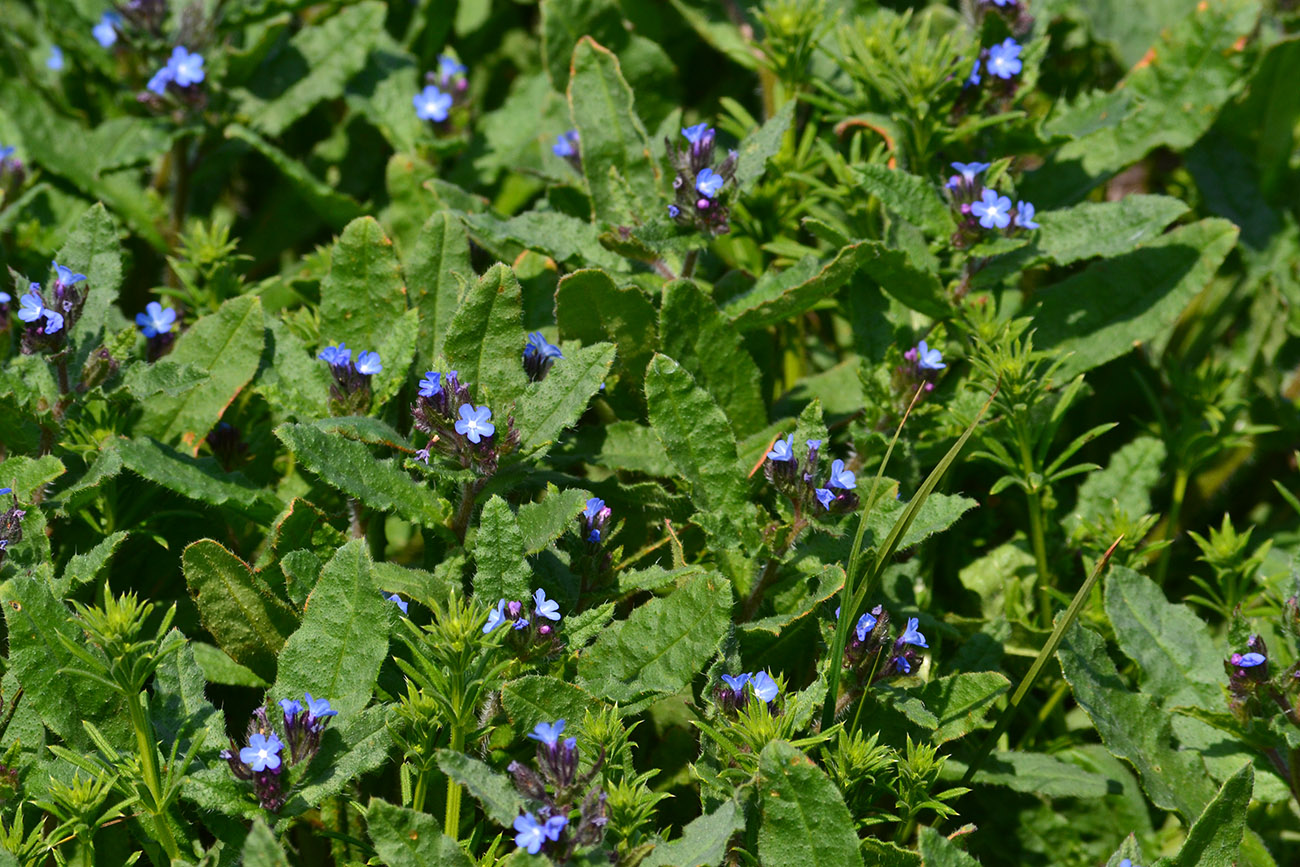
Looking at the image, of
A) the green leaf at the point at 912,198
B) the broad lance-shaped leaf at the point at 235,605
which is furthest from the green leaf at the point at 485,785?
the green leaf at the point at 912,198

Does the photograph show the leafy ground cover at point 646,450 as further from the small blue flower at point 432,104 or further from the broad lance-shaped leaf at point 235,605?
the small blue flower at point 432,104

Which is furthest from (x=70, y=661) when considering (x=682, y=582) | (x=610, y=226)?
(x=610, y=226)

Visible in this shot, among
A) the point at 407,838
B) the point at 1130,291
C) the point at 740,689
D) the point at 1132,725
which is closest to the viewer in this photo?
the point at 407,838

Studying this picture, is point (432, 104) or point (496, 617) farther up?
point (432, 104)

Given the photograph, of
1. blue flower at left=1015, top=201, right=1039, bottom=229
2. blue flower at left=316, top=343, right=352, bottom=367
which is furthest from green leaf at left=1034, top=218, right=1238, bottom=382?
blue flower at left=316, top=343, right=352, bottom=367

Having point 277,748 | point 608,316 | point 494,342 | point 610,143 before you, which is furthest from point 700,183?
point 277,748

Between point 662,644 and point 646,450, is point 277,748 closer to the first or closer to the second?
point 662,644
